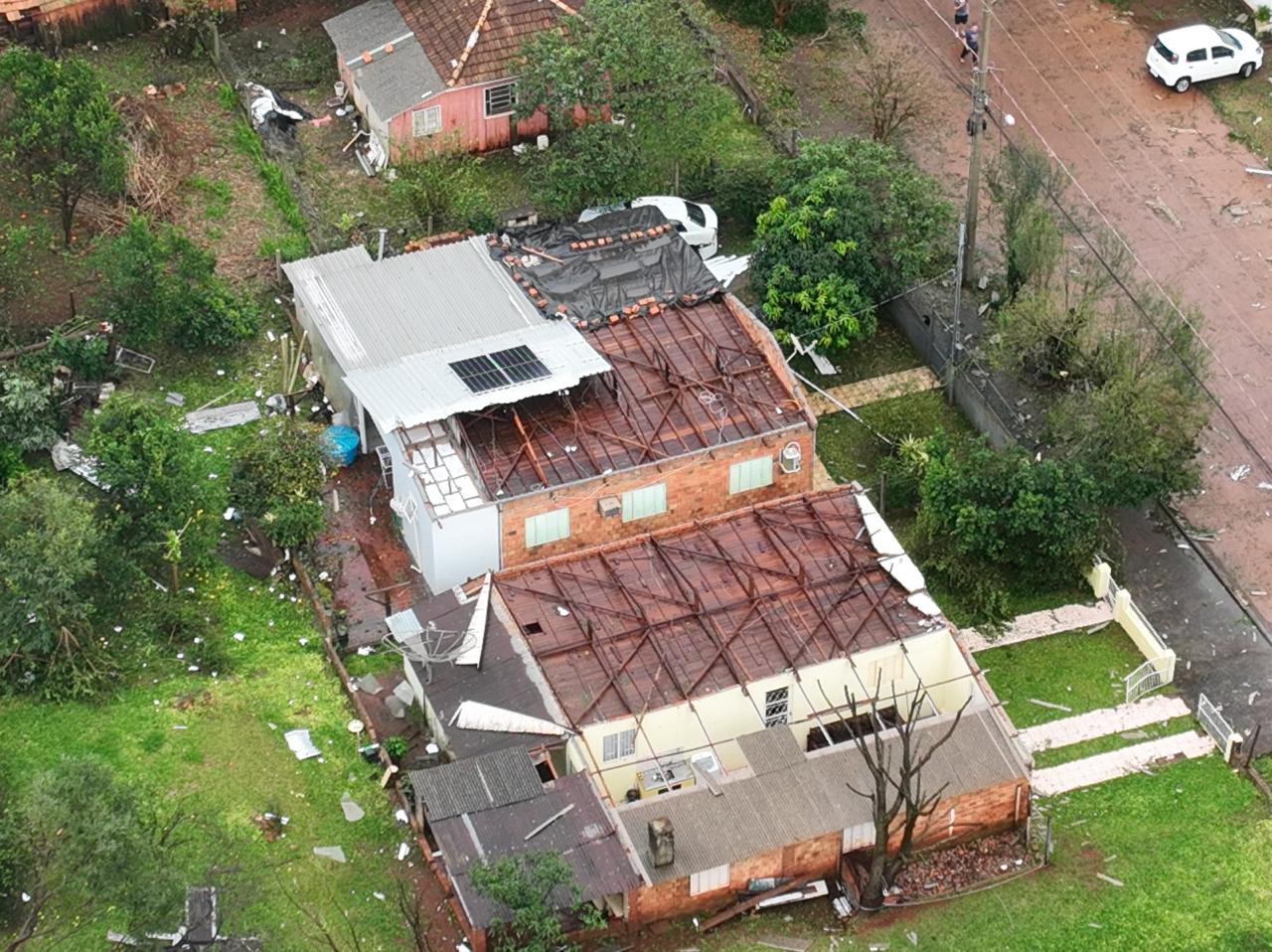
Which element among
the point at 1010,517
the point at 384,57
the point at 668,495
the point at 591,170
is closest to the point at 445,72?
the point at 384,57

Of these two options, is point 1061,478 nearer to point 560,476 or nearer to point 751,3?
point 560,476

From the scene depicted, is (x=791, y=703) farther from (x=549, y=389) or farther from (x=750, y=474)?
(x=549, y=389)

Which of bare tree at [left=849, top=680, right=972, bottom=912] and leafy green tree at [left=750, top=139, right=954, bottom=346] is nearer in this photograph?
bare tree at [left=849, top=680, right=972, bottom=912]

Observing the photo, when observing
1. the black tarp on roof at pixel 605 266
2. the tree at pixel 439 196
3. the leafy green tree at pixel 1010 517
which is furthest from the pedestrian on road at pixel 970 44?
the leafy green tree at pixel 1010 517

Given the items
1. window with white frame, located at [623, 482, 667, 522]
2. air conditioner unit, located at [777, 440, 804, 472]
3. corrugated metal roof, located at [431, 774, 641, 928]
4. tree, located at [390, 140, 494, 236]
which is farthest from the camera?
tree, located at [390, 140, 494, 236]

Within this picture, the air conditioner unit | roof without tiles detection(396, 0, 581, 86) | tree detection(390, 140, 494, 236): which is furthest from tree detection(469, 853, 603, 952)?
roof without tiles detection(396, 0, 581, 86)

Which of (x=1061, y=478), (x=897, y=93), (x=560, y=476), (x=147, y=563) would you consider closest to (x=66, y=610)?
(x=147, y=563)

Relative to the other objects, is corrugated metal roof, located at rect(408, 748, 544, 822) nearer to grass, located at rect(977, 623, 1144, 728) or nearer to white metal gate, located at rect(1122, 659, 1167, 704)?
grass, located at rect(977, 623, 1144, 728)
